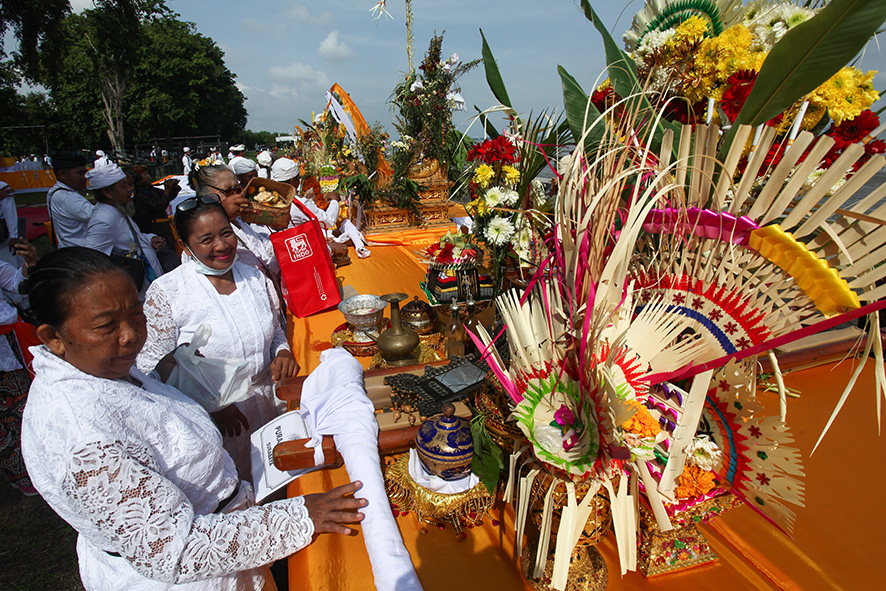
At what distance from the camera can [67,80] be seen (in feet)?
89.8

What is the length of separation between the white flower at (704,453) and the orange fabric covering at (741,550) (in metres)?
0.47

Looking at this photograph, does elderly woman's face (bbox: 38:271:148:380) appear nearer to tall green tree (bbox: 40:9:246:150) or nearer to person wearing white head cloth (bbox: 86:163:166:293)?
person wearing white head cloth (bbox: 86:163:166:293)

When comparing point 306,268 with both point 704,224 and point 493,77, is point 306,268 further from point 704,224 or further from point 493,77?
point 704,224

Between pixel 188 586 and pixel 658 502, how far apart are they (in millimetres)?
1343

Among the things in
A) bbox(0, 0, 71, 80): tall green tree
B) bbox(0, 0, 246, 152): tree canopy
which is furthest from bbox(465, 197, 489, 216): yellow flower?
bbox(0, 0, 246, 152): tree canopy

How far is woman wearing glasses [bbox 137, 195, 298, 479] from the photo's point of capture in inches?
78.0

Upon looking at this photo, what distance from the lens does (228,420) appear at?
84.0 inches

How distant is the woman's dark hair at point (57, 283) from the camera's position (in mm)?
1026

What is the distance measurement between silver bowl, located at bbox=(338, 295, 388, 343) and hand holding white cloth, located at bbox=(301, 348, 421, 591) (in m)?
0.93

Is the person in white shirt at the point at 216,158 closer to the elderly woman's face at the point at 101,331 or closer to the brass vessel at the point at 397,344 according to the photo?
the brass vessel at the point at 397,344

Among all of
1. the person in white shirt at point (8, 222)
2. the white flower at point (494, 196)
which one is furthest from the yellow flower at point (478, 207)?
the person in white shirt at point (8, 222)

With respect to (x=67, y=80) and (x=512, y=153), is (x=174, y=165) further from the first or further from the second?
(x=512, y=153)

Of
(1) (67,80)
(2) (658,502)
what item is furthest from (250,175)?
(1) (67,80)

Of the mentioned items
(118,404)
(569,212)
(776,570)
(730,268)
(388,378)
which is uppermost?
(569,212)
